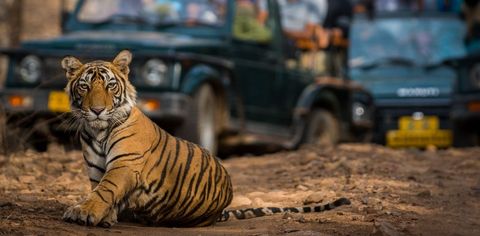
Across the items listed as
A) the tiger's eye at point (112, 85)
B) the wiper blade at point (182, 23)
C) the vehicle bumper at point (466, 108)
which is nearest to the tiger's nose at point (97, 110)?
the tiger's eye at point (112, 85)

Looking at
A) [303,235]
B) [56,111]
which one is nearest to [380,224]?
[303,235]

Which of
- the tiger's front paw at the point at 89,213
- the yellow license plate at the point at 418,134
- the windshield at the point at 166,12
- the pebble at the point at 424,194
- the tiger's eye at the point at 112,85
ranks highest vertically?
the windshield at the point at 166,12

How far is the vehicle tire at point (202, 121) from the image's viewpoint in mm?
9633

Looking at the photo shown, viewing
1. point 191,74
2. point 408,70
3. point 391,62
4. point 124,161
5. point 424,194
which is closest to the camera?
point 124,161

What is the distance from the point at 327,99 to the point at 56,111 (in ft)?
15.5

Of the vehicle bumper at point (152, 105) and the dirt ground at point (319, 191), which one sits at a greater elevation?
the vehicle bumper at point (152, 105)

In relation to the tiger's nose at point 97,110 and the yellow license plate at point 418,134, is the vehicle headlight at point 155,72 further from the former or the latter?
the yellow license plate at point 418,134

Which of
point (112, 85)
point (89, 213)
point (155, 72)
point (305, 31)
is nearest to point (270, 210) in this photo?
point (112, 85)

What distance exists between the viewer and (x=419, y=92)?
48.0ft

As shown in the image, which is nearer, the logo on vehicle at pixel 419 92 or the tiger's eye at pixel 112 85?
the tiger's eye at pixel 112 85

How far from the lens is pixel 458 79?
11.5 m

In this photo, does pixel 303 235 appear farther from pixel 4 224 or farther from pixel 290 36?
pixel 290 36

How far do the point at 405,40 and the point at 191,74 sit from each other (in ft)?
20.3

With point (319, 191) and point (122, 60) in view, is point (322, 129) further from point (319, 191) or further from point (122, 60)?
point (122, 60)
